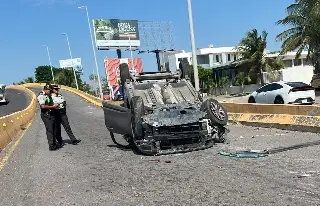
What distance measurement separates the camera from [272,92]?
1864 centimetres

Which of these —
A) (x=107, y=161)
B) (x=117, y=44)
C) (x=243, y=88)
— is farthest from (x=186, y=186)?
(x=117, y=44)

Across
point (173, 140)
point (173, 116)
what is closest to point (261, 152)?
point (173, 140)

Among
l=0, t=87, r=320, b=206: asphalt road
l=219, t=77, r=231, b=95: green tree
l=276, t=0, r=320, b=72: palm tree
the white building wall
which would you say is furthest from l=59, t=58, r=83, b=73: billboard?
l=0, t=87, r=320, b=206: asphalt road

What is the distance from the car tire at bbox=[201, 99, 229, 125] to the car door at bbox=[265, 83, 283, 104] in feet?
31.5

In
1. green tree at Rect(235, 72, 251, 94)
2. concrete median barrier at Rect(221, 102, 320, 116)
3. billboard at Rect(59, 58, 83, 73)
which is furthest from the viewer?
billboard at Rect(59, 58, 83, 73)

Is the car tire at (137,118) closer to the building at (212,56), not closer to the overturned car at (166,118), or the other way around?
the overturned car at (166,118)

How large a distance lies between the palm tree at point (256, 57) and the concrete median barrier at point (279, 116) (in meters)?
32.6

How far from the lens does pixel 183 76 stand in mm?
11195

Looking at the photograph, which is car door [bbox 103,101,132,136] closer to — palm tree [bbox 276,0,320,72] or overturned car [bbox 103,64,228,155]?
overturned car [bbox 103,64,228,155]

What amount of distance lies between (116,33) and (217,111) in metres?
66.6

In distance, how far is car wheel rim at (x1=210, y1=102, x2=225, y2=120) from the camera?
362 inches

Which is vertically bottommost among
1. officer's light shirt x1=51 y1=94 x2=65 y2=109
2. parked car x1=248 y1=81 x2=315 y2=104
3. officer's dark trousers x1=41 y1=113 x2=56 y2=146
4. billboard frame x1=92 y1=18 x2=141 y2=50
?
parked car x1=248 y1=81 x2=315 y2=104

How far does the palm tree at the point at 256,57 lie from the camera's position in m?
45.4

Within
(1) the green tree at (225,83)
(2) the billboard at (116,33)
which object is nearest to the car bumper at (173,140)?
(1) the green tree at (225,83)
